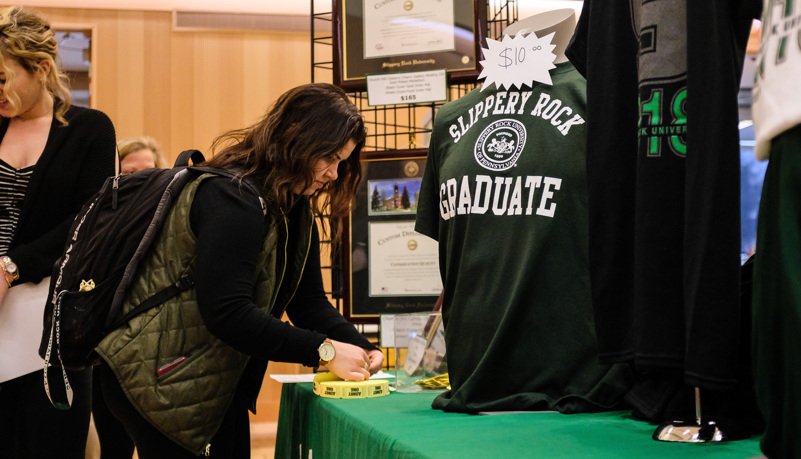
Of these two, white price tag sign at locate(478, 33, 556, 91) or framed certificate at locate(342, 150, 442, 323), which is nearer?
white price tag sign at locate(478, 33, 556, 91)

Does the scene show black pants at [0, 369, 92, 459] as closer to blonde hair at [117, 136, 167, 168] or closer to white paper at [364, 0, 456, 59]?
white paper at [364, 0, 456, 59]

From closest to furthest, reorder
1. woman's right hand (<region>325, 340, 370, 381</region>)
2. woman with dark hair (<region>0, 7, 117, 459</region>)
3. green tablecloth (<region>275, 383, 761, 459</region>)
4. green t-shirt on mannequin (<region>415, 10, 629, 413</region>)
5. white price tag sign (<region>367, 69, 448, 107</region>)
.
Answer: green tablecloth (<region>275, 383, 761, 459</region>), green t-shirt on mannequin (<region>415, 10, 629, 413</region>), woman's right hand (<region>325, 340, 370, 381</region>), woman with dark hair (<region>0, 7, 117, 459</region>), white price tag sign (<region>367, 69, 448, 107</region>)

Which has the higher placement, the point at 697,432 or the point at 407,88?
the point at 407,88

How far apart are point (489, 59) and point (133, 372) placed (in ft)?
2.94

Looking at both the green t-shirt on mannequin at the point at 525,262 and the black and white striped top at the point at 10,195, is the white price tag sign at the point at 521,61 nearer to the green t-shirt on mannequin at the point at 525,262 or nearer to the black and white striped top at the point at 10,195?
the green t-shirt on mannequin at the point at 525,262

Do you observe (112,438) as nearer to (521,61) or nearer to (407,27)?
(407,27)

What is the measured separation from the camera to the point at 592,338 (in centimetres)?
143

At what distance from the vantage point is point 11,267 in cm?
183

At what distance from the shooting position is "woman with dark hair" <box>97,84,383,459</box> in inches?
58.4

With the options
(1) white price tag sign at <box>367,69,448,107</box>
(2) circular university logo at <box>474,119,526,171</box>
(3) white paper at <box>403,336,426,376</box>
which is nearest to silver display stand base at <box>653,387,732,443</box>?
(2) circular university logo at <box>474,119,526,171</box>

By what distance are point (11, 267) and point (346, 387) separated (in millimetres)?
820

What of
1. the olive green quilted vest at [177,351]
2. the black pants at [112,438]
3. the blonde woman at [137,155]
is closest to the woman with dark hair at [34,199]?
the olive green quilted vest at [177,351]

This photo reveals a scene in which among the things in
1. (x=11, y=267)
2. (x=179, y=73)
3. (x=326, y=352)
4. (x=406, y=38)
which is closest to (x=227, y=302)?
(x=326, y=352)

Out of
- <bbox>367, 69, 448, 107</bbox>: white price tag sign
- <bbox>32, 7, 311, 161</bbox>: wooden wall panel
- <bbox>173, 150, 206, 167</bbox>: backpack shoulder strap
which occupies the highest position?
<bbox>32, 7, 311, 161</bbox>: wooden wall panel
